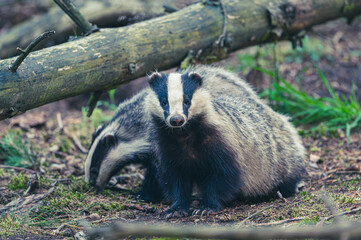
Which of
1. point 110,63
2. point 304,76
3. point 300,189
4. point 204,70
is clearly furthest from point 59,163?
point 304,76

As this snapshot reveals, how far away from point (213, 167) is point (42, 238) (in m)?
1.36

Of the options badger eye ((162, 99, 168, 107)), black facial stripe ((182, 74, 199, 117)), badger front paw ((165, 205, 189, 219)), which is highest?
black facial stripe ((182, 74, 199, 117))

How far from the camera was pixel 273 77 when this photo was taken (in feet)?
20.8

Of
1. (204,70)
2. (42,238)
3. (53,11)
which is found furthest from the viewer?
(53,11)

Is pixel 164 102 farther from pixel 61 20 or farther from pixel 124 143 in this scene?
pixel 61 20

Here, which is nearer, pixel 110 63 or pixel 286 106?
pixel 110 63

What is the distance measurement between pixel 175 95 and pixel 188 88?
0.48 ft

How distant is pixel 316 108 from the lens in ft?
18.7

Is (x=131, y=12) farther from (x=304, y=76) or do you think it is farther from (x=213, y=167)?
(x=213, y=167)

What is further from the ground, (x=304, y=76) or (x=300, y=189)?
(x=304, y=76)

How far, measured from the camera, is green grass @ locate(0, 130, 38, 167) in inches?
186

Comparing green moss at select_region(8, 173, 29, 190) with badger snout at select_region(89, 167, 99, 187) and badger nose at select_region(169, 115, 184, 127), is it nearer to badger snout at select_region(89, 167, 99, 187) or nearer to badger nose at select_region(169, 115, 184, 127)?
badger snout at select_region(89, 167, 99, 187)

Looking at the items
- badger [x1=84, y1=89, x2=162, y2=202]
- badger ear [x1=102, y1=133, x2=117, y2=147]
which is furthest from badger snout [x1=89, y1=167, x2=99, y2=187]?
badger ear [x1=102, y1=133, x2=117, y2=147]

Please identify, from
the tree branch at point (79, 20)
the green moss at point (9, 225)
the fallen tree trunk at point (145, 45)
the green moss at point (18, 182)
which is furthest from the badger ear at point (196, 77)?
the green moss at point (18, 182)
